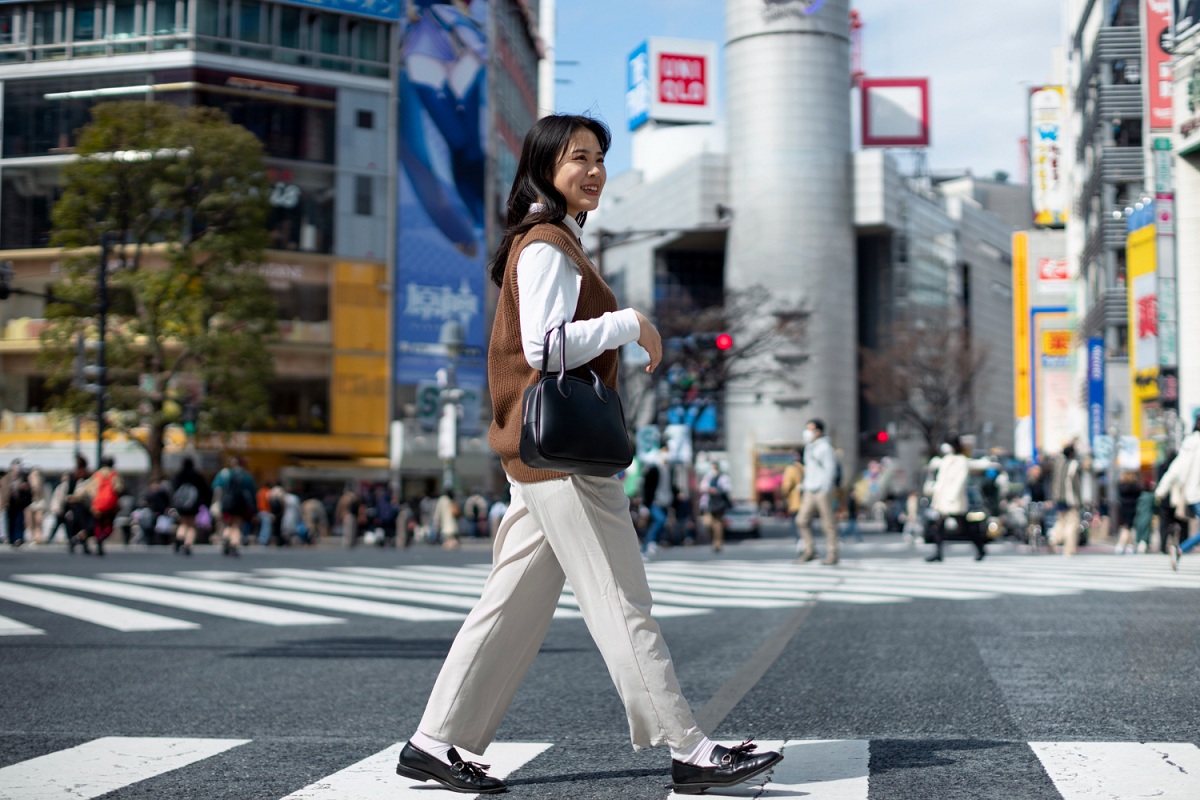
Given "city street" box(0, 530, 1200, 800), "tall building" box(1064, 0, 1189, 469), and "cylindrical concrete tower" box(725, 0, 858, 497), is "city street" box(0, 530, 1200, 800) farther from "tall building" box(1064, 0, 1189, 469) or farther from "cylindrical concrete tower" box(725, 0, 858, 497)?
"cylindrical concrete tower" box(725, 0, 858, 497)

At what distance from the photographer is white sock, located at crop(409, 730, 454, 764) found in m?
3.39

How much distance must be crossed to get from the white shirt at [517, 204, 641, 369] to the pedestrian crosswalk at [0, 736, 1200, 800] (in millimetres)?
1071

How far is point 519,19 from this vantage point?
62344 mm

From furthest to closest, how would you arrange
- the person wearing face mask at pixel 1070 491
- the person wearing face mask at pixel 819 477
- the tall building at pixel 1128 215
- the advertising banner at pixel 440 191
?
the advertising banner at pixel 440 191 < the tall building at pixel 1128 215 < the person wearing face mask at pixel 1070 491 < the person wearing face mask at pixel 819 477

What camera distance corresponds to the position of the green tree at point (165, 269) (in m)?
30.8

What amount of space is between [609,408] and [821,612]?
21.8 ft

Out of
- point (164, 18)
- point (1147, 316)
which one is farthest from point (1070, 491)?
point (164, 18)

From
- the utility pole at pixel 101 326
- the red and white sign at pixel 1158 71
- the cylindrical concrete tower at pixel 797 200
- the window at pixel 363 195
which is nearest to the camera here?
the utility pole at pixel 101 326

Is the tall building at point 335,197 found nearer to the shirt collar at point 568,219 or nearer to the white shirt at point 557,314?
the shirt collar at point 568,219

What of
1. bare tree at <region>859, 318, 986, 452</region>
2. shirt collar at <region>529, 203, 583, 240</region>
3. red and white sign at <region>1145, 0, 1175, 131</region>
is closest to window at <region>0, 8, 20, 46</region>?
shirt collar at <region>529, 203, 583, 240</region>

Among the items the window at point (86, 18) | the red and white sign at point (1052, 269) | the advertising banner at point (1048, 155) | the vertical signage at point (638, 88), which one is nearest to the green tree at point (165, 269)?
the window at point (86, 18)

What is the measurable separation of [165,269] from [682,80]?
70.3m

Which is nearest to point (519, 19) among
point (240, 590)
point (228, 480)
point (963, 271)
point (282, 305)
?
point (282, 305)

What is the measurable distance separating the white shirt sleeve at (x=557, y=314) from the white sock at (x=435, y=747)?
0.94m
